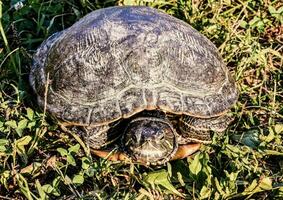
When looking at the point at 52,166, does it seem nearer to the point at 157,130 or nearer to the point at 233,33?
the point at 157,130

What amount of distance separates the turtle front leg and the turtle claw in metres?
0.06

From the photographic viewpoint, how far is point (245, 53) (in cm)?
413

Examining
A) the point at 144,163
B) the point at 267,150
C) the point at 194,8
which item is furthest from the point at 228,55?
the point at 144,163

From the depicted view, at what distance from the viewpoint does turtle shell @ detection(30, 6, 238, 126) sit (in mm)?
3352

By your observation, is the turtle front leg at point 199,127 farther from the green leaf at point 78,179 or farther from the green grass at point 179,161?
the green leaf at point 78,179

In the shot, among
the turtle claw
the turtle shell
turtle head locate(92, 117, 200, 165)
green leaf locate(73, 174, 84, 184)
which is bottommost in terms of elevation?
the turtle claw

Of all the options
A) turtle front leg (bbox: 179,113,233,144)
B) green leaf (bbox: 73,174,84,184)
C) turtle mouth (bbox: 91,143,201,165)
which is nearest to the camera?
green leaf (bbox: 73,174,84,184)

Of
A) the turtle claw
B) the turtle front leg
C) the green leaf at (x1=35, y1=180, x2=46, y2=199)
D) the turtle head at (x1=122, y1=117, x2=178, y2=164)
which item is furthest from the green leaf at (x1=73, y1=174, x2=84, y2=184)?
the turtle front leg

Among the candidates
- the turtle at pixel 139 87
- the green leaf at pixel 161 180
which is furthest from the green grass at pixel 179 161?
the turtle at pixel 139 87

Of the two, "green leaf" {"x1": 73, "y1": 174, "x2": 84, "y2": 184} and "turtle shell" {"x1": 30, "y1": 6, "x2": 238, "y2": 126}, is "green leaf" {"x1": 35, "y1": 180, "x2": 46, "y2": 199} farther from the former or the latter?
"turtle shell" {"x1": 30, "y1": 6, "x2": 238, "y2": 126}

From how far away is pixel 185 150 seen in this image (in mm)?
3426

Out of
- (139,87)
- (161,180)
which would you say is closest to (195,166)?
(161,180)

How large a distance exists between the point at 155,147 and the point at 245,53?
4.07ft

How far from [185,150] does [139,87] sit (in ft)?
1.49
